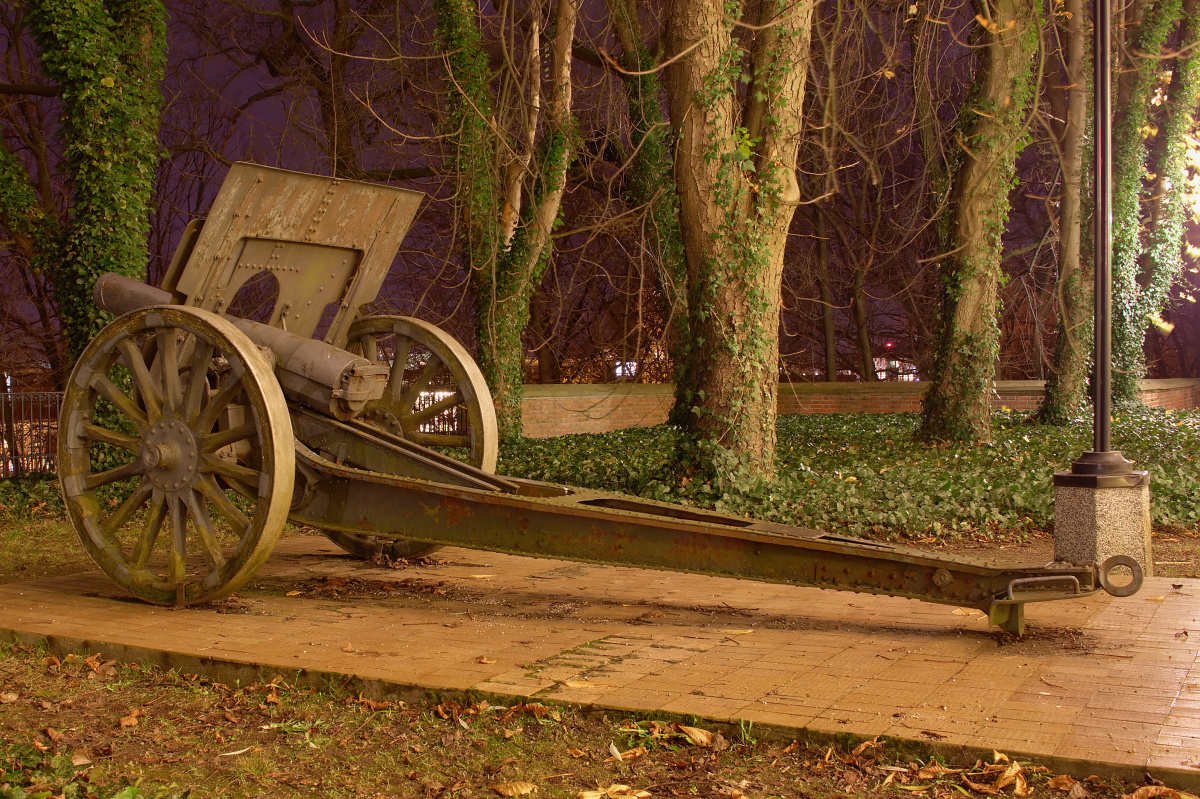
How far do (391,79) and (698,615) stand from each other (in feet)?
48.0

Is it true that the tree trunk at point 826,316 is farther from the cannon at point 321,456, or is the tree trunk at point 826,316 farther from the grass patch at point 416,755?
the grass patch at point 416,755

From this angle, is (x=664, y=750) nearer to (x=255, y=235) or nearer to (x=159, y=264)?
(x=255, y=235)

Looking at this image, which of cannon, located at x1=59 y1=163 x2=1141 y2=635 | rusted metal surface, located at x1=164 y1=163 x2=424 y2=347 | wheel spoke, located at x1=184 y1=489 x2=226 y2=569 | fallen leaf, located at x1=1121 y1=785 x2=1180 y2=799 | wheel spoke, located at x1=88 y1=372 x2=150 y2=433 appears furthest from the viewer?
rusted metal surface, located at x1=164 y1=163 x2=424 y2=347

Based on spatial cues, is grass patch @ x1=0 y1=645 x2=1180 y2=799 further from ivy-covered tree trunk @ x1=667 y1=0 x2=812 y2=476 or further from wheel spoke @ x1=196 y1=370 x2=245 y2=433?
ivy-covered tree trunk @ x1=667 y1=0 x2=812 y2=476

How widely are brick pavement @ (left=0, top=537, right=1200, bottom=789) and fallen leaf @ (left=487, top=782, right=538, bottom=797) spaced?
1.84 feet

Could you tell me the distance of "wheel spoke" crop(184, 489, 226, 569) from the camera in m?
5.10

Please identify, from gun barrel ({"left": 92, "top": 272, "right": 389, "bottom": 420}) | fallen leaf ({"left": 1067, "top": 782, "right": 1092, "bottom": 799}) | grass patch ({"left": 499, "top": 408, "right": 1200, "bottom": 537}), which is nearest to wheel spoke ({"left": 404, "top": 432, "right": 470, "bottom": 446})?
gun barrel ({"left": 92, "top": 272, "right": 389, "bottom": 420})

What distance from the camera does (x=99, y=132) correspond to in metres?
10.1

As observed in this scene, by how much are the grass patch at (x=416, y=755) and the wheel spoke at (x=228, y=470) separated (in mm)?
1207

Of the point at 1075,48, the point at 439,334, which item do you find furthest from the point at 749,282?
the point at 1075,48

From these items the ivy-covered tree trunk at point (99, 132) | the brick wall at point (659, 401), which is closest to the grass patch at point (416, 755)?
the ivy-covered tree trunk at point (99, 132)

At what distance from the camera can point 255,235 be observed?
226 inches

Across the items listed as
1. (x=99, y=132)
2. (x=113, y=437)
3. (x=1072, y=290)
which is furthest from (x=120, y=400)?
(x=1072, y=290)

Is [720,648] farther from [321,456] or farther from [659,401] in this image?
[659,401]
